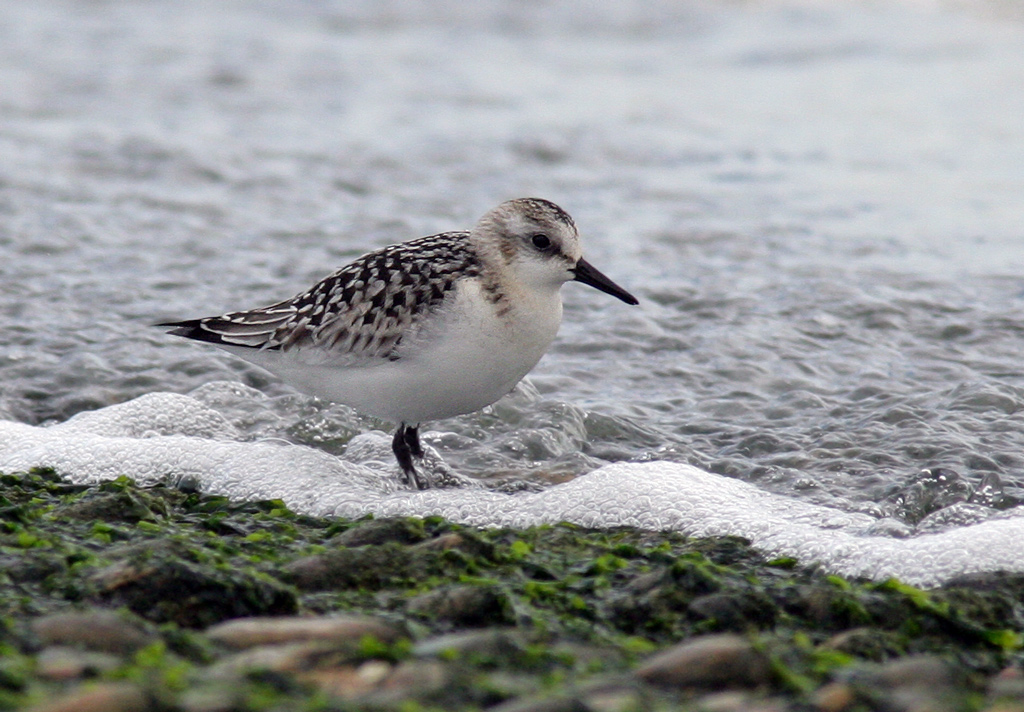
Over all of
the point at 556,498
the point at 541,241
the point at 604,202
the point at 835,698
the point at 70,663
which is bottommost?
the point at 556,498

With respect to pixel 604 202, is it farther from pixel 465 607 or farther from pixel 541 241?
pixel 465 607

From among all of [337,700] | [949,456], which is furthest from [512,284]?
[337,700]

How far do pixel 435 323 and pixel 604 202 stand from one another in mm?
5338

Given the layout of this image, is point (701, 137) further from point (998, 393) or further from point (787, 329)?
point (998, 393)

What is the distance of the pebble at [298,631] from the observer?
3357 millimetres

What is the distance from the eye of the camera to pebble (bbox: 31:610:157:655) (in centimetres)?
330

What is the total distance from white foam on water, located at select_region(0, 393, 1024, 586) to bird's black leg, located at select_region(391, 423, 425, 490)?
3.7 inches

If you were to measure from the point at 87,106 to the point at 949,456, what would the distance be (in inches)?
363

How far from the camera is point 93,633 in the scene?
10.9 ft

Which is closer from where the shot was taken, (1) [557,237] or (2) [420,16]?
(1) [557,237]

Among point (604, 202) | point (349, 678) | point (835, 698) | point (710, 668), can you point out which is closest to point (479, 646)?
point (349, 678)

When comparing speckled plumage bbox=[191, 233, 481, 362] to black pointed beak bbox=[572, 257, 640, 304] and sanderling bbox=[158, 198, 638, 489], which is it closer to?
sanderling bbox=[158, 198, 638, 489]

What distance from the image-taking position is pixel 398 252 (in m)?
5.85

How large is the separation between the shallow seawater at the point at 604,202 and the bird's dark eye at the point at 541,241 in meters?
1.10
